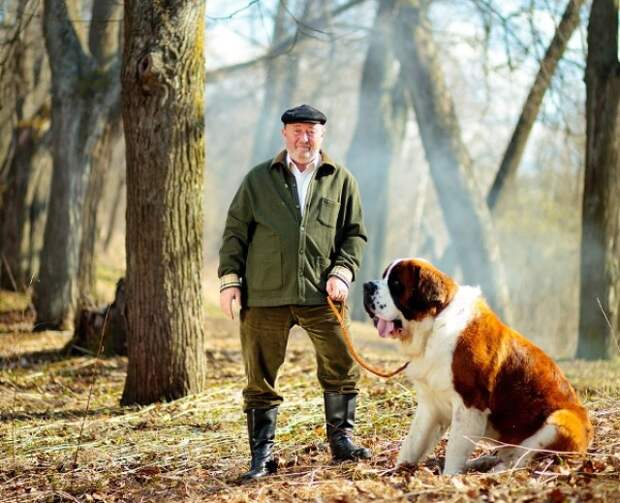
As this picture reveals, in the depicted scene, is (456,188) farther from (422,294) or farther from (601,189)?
(422,294)

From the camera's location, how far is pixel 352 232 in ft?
19.4

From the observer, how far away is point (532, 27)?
41.1ft

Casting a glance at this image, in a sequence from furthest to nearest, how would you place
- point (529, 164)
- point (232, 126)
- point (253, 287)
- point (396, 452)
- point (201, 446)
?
point (232, 126) < point (529, 164) < point (201, 446) < point (396, 452) < point (253, 287)

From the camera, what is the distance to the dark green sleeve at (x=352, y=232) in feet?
19.1

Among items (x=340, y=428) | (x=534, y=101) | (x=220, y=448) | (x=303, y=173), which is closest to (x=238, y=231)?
(x=303, y=173)

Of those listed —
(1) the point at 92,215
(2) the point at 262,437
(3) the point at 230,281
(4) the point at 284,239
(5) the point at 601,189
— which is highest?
(5) the point at 601,189

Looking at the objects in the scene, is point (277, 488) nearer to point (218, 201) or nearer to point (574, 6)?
point (574, 6)

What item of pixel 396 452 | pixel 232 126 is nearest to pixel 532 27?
pixel 396 452

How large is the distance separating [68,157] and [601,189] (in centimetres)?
811

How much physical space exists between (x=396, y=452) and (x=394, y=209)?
43640 mm

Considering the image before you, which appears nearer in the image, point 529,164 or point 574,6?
point 574,6

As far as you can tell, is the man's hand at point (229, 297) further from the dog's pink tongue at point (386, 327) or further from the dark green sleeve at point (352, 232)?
the dog's pink tongue at point (386, 327)

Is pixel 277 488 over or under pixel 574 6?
under

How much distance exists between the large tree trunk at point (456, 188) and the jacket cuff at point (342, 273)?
8475mm
